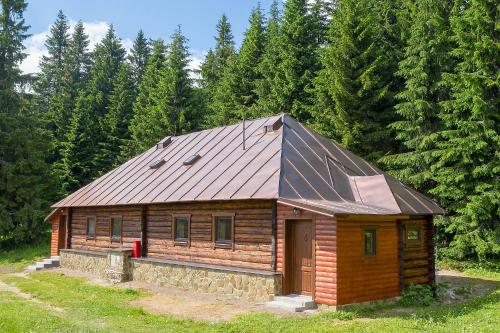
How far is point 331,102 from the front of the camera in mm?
28375

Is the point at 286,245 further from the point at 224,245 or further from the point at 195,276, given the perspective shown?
the point at 195,276

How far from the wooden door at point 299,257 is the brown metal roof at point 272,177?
0.90m

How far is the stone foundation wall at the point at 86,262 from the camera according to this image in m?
21.6

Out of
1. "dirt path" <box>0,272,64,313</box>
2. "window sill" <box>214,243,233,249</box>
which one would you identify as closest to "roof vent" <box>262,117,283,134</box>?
"window sill" <box>214,243,233,249</box>

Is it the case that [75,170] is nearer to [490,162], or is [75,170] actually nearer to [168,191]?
[168,191]

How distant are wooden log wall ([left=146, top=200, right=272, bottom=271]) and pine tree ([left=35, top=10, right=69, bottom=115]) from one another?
133 feet

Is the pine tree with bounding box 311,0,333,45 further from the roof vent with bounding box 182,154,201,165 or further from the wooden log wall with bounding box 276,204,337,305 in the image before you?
the wooden log wall with bounding box 276,204,337,305

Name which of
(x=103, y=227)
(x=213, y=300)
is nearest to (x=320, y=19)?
(x=103, y=227)

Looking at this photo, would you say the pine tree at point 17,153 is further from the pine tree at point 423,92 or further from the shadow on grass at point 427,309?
the shadow on grass at point 427,309

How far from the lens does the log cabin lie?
542 inches

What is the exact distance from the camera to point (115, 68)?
5647 centimetres

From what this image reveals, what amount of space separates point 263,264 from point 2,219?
22.3 meters

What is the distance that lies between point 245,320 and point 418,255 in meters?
7.13

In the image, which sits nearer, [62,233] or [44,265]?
[44,265]
